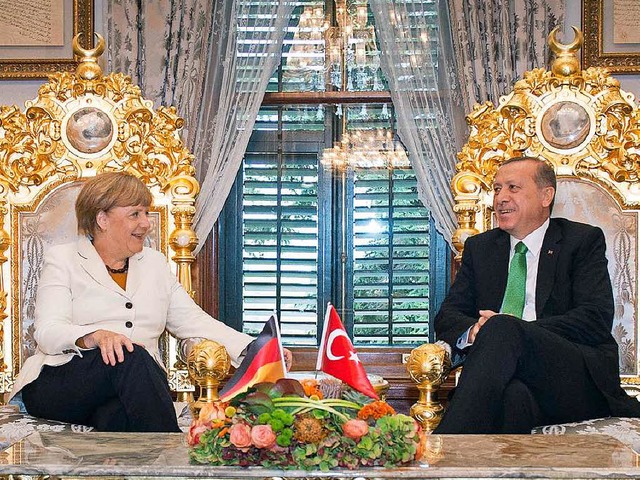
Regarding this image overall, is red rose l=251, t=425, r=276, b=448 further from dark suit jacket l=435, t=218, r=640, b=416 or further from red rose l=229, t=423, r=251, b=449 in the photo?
dark suit jacket l=435, t=218, r=640, b=416

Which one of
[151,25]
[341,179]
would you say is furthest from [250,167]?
[151,25]

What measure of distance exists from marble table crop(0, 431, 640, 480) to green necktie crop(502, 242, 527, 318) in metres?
0.81

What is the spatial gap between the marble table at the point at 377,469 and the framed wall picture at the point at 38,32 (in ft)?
7.70

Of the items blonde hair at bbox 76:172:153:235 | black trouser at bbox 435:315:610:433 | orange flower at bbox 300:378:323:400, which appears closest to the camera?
orange flower at bbox 300:378:323:400

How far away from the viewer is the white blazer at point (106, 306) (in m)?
2.96

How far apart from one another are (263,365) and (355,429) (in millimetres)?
317

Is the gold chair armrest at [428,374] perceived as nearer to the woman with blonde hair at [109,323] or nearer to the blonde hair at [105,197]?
the woman with blonde hair at [109,323]

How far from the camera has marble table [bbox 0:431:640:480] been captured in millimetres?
1995

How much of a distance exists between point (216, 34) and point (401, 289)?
144 centimetres

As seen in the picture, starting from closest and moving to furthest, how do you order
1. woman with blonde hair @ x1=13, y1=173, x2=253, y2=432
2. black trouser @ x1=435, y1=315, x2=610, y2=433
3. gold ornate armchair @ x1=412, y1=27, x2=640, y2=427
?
black trouser @ x1=435, y1=315, x2=610, y2=433 → woman with blonde hair @ x1=13, y1=173, x2=253, y2=432 → gold ornate armchair @ x1=412, y1=27, x2=640, y2=427

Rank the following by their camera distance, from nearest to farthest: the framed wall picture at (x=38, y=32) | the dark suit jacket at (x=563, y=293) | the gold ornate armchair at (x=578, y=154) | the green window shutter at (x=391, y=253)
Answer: the dark suit jacket at (x=563, y=293), the gold ornate armchair at (x=578, y=154), the framed wall picture at (x=38, y=32), the green window shutter at (x=391, y=253)

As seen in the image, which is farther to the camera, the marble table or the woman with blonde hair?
the woman with blonde hair

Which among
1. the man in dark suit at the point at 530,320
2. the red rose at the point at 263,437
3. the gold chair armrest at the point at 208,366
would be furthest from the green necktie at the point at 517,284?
the red rose at the point at 263,437

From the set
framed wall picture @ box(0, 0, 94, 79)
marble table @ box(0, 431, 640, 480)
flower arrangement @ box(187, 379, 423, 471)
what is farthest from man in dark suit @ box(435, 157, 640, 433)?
framed wall picture @ box(0, 0, 94, 79)
